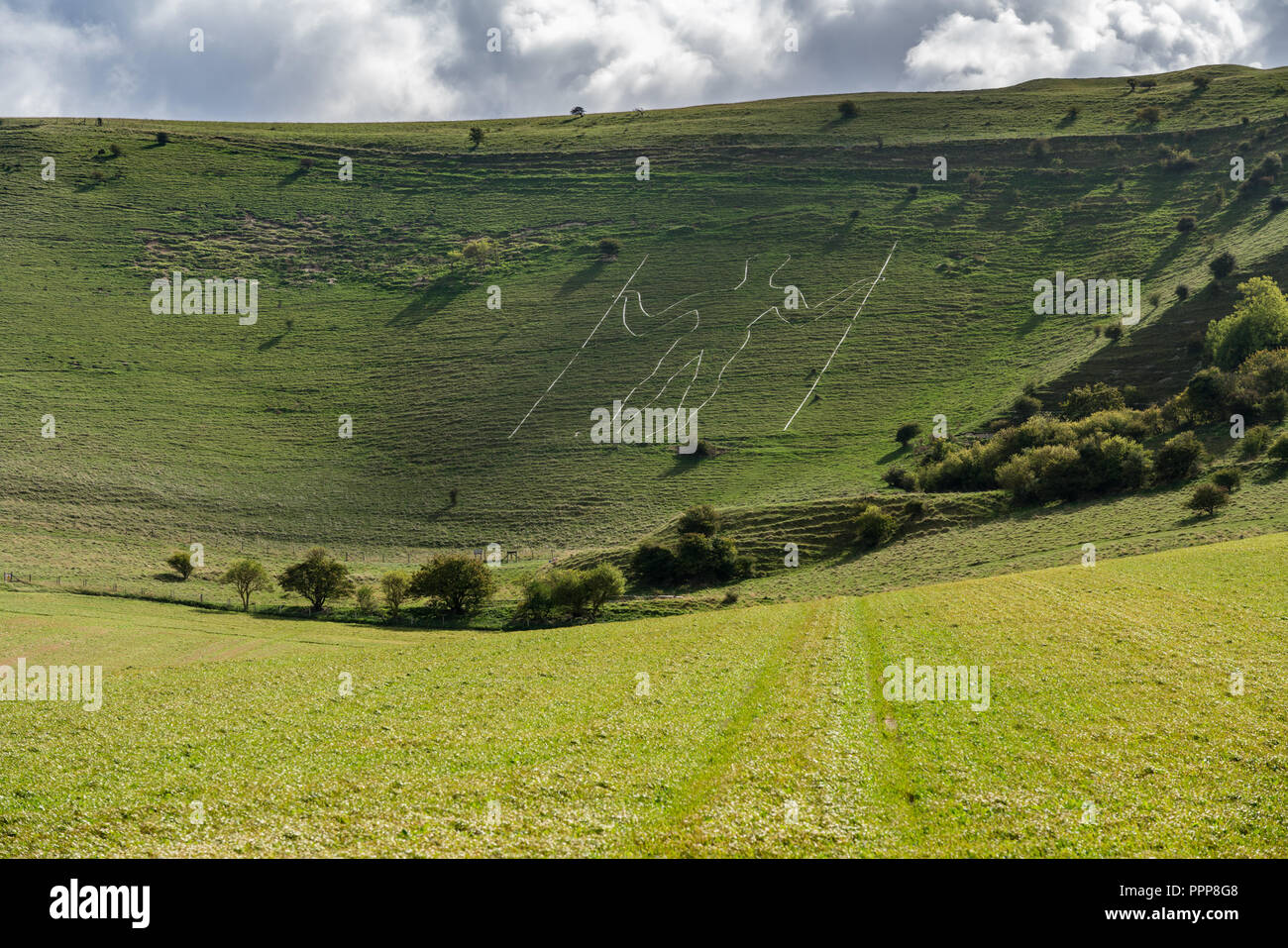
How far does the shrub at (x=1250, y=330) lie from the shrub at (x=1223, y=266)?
13.8 m

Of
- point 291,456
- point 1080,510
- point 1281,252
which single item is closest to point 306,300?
point 291,456

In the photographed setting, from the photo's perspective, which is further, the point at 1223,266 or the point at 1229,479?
the point at 1223,266

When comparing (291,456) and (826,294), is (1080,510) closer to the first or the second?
(826,294)

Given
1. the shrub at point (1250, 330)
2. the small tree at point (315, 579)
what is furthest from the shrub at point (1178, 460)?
the small tree at point (315, 579)

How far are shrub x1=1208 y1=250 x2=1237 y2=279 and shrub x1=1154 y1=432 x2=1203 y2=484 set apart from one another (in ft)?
179

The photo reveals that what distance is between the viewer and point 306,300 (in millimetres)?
132875

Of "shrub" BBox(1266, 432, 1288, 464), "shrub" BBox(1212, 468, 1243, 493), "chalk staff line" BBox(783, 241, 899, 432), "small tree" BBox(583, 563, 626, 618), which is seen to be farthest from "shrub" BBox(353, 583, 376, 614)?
"shrub" BBox(1266, 432, 1288, 464)

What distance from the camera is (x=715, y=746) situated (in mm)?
22078

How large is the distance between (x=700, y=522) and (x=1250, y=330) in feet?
225

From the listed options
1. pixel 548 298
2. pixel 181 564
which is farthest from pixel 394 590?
pixel 548 298

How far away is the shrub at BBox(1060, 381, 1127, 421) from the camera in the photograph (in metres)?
90.9

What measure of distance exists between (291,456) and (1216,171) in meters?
156

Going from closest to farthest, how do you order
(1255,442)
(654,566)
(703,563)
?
(703,563), (654,566), (1255,442)

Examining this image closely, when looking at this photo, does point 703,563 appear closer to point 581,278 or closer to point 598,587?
point 598,587
